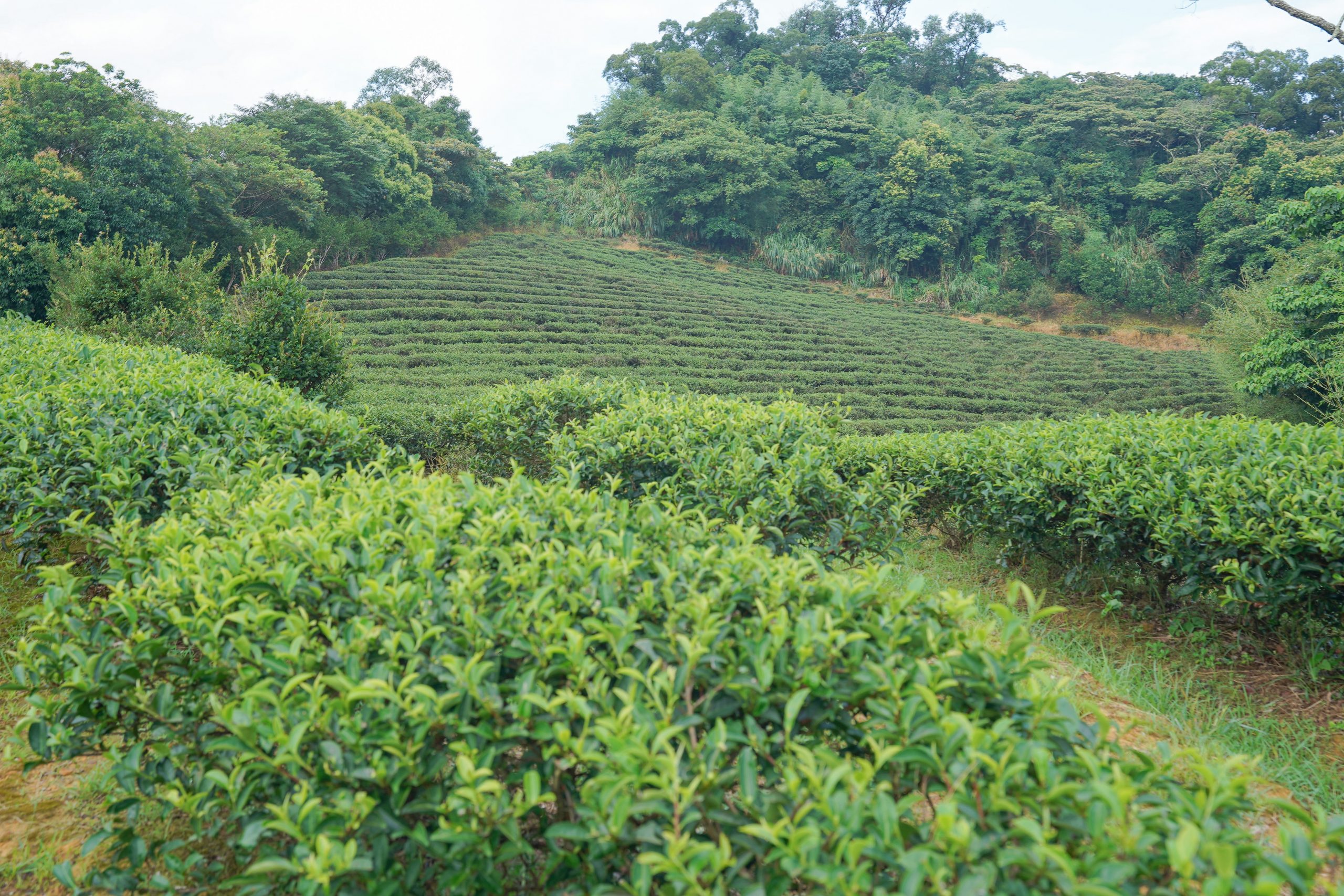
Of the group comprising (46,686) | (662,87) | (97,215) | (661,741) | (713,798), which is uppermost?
(662,87)

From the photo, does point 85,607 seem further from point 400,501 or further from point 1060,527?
point 1060,527

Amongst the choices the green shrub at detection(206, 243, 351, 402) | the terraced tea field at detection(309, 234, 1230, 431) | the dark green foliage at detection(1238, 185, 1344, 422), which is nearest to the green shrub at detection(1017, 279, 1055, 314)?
the terraced tea field at detection(309, 234, 1230, 431)

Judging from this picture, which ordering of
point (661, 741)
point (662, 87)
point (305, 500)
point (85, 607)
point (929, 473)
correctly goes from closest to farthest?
point (661, 741)
point (85, 607)
point (305, 500)
point (929, 473)
point (662, 87)

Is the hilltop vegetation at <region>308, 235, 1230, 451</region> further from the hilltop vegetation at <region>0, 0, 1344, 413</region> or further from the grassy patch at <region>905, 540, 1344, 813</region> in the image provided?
the grassy patch at <region>905, 540, 1344, 813</region>

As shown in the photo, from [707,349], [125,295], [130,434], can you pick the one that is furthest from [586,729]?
[707,349]

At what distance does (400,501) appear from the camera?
7.16 ft

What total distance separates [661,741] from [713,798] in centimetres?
14

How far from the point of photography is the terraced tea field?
15484 mm

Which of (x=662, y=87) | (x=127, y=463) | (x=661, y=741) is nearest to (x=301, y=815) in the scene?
(x=661, y=741)

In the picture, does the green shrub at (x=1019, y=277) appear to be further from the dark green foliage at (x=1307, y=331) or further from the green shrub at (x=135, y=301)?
the green shrub at (x=135, y=301)

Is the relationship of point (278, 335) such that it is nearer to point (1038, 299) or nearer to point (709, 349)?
point (709, 349)

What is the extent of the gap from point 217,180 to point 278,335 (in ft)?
47.8

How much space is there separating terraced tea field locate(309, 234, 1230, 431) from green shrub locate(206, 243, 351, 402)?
105 inches

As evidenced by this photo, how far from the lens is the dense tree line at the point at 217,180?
44.1 feet
